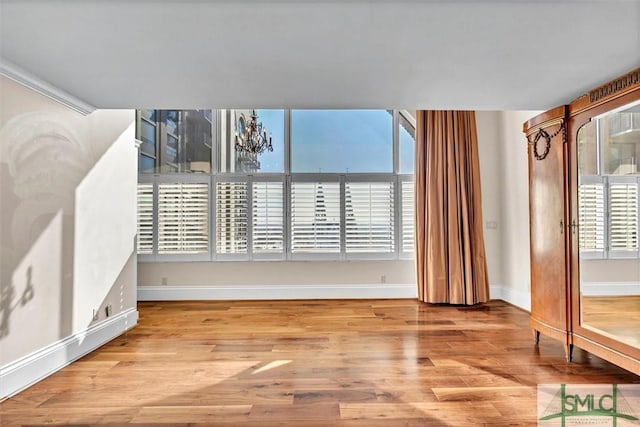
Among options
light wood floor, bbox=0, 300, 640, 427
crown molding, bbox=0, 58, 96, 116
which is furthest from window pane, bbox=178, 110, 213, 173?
light wood floor, bbox=0, 300, 640, 427

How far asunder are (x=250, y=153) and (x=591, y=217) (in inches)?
157

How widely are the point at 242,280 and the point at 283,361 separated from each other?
92.0 inches

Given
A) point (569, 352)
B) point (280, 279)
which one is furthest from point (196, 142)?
point (569, 352)

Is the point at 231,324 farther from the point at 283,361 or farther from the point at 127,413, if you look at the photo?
the point at 127,413

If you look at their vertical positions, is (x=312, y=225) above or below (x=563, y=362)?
above

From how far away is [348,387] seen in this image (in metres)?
2.27

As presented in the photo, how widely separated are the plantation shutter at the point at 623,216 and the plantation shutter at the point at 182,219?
4377 millimetres

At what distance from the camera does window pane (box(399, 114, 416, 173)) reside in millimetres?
5047

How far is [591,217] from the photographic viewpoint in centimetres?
250

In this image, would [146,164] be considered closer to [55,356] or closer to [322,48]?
[55,356]

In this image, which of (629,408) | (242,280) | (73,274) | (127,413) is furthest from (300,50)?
(242,280)

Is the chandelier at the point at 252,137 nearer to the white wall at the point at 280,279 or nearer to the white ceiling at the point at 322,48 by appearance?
the white wall at the point at 280,279

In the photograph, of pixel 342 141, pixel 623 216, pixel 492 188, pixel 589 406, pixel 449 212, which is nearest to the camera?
pixel 589 406

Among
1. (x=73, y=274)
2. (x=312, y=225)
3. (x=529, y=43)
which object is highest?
(x=529, y=43)
